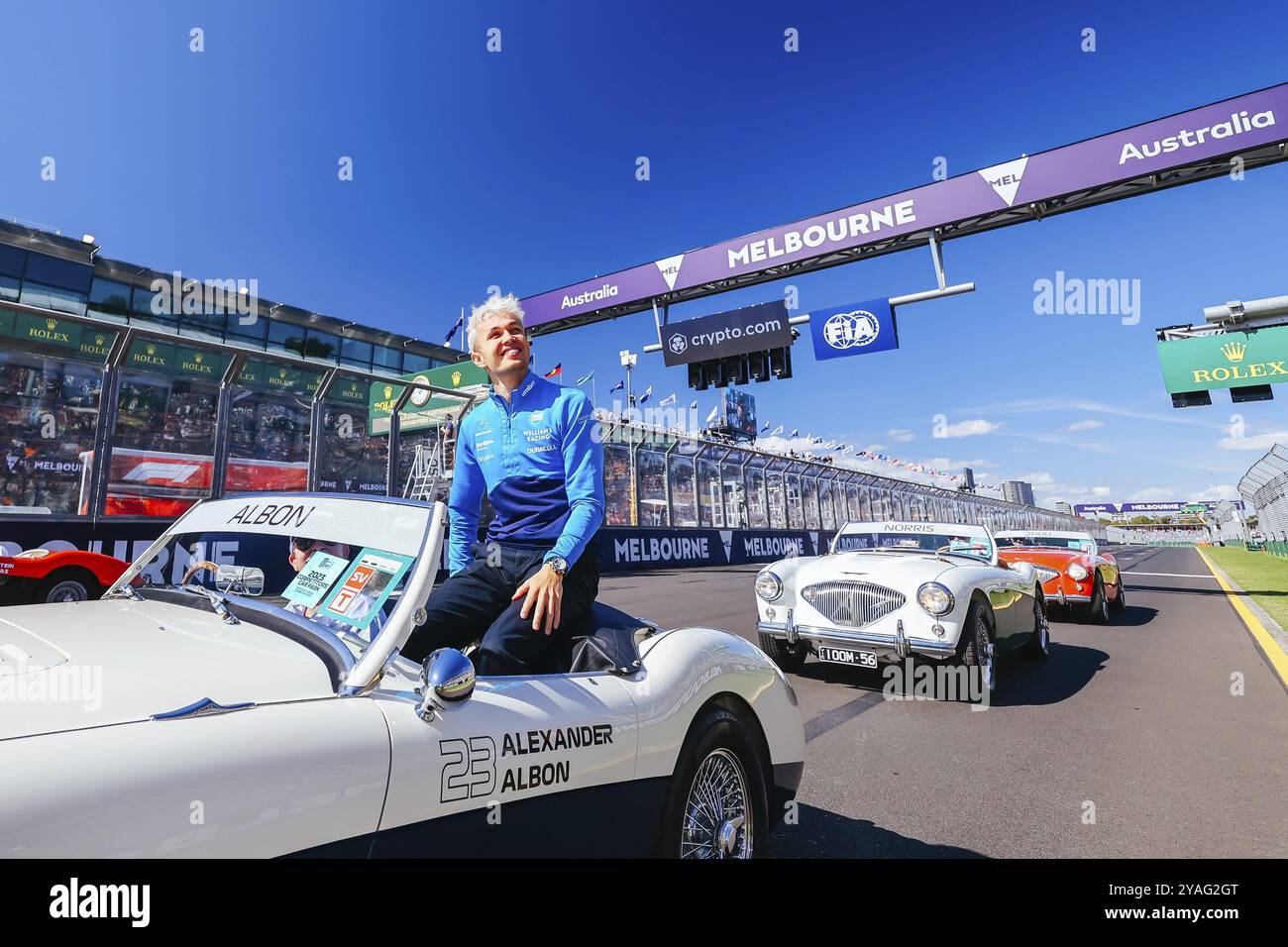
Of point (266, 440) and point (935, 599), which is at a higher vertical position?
point (266, 440)

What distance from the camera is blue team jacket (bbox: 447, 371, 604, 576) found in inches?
91.4

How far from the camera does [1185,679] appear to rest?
6.25m

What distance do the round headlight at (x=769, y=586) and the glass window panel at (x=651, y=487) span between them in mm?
15151

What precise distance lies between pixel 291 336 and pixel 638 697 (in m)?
36.0

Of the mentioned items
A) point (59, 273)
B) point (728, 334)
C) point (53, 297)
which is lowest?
point (728, 334)

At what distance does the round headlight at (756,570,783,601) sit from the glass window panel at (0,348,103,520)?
9056 millimetres

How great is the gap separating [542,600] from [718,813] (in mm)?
915

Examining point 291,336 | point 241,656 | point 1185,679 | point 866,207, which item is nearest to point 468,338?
point 241,656

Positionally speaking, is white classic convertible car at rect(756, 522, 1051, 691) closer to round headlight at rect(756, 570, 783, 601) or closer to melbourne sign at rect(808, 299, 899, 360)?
round headlight at rect(756, 570, 783, 601)

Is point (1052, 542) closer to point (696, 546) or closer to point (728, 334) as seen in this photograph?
point (728, 334)

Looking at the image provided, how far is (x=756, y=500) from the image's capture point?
87.3 feet

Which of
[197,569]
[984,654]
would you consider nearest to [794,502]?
[984,654]

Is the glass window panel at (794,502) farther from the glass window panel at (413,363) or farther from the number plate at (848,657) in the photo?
the number plate at (848,657)

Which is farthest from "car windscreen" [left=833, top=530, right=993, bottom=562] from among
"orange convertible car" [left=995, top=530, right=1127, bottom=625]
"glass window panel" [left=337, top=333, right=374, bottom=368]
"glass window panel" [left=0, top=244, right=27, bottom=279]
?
"glass window panel" [left=337, top=333, right=374, bottom=368]
